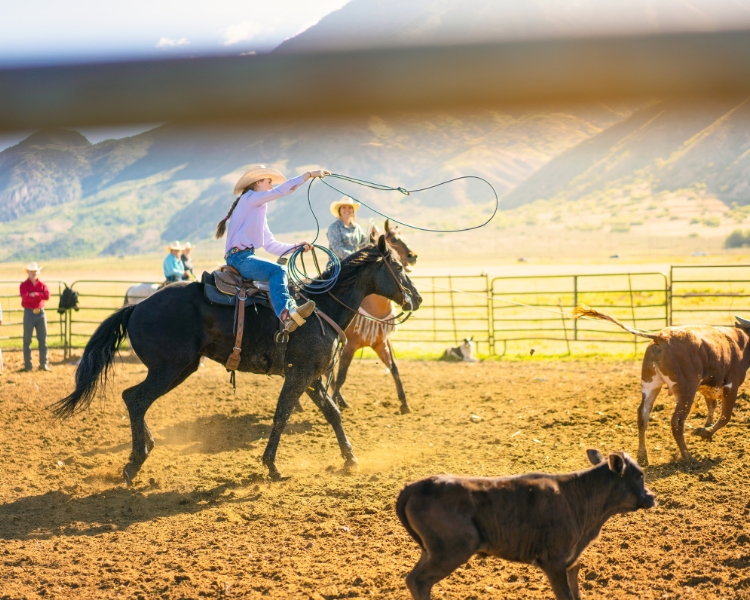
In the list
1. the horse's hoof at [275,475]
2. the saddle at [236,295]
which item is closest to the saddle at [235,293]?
the saddle at [236,295]

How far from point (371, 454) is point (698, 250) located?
3382 inches

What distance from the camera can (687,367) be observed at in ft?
22.1

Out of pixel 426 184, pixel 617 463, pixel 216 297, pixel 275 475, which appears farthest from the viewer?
pixel 426 184

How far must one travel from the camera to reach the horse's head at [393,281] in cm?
733

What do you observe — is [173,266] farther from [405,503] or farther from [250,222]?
[405,503]

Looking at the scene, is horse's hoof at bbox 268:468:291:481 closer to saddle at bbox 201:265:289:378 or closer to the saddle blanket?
saddle at bbox 201:265:289:378

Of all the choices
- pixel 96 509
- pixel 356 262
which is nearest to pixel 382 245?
pixel 356 262

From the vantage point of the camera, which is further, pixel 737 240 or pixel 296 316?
pixel 737 240

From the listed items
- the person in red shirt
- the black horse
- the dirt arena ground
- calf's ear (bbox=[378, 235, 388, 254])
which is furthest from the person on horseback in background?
the person in red shirt

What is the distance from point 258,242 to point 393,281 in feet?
4.69

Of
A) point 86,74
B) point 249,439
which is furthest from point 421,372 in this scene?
point 86,74

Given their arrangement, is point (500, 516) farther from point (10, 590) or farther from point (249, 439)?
point (249, 439)

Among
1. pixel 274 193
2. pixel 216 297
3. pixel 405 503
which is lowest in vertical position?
pixel 405 503

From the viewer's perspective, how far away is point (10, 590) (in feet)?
14.9
